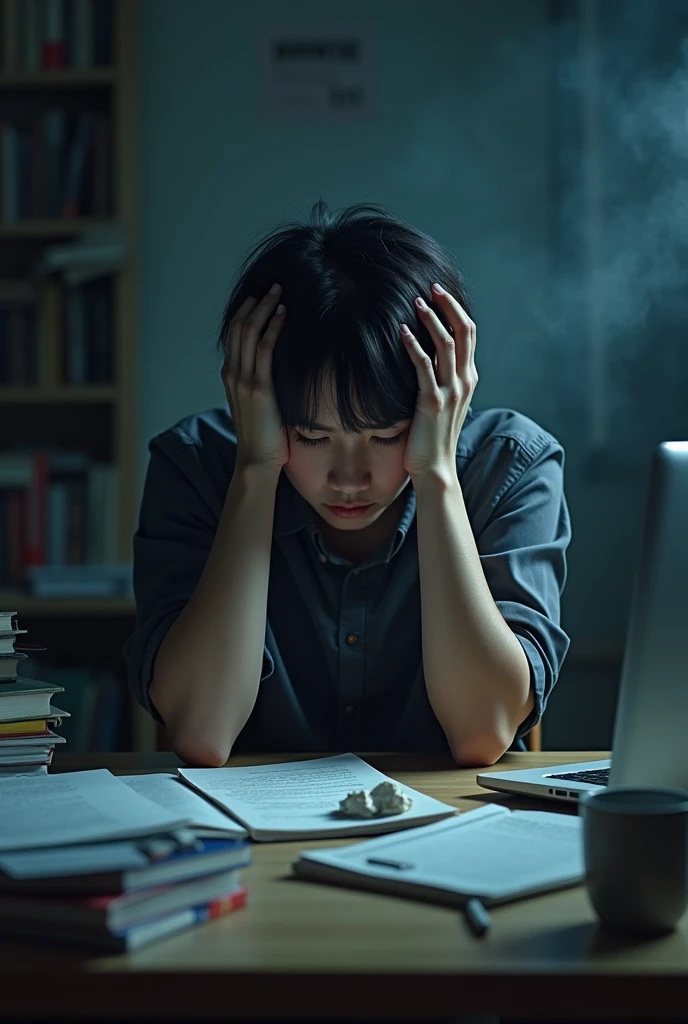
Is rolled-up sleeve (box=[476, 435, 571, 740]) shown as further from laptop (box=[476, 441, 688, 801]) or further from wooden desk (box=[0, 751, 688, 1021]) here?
wooden desk (box=[0, 751, 688, 1021])

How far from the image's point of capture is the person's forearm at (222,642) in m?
1.22

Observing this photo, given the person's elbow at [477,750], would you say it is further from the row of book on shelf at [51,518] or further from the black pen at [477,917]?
the row of book on shelf at [51,518]

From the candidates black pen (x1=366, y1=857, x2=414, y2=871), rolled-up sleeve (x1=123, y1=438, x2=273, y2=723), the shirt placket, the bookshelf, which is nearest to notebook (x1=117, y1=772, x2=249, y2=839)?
black pen (x1=366, y1=857, x2=414, y2=871)

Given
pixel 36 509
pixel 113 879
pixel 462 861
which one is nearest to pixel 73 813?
pixel 113 879

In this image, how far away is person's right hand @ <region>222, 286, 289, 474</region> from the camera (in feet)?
4.35

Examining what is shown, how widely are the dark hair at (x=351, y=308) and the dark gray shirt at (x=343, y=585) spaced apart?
0.56ft

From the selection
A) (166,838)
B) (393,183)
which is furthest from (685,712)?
(393,183)

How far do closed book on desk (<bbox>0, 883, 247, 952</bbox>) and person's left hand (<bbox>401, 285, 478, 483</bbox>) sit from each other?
0.66 metres

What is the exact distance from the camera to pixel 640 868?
672mm

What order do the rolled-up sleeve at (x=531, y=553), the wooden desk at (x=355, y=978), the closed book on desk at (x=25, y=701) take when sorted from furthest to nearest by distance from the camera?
the rolled-up sleeve at (x=531, y=553) → the closed book on desk at (x=25, y=701) → the wooden desk at (x=355, y=978)

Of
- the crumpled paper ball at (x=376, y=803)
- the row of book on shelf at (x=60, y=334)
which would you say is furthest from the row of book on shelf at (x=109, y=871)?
the row of book on shelf at (x=60, y=334)

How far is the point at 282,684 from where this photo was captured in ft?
4.51

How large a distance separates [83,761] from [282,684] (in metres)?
0.28

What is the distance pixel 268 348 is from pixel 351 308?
128mm
